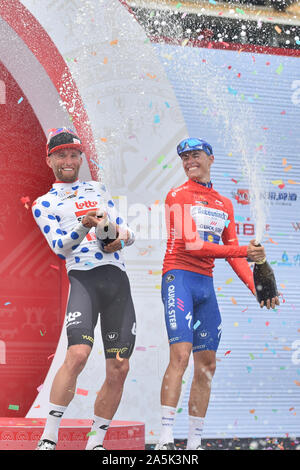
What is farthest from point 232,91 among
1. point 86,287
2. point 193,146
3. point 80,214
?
point 86,287

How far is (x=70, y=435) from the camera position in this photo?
12.3 ft

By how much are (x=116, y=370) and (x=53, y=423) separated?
41 centimetres

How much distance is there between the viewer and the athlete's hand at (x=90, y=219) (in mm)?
3426

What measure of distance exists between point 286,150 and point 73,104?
1.64 meters

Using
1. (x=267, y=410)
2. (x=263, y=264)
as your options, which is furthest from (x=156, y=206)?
(x=267, y=410)

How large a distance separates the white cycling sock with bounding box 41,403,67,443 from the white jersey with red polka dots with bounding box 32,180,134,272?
27.5 inches

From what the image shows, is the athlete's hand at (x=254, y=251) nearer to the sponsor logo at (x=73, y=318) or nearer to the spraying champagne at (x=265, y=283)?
the spraying champagne at (x=265, y=283)

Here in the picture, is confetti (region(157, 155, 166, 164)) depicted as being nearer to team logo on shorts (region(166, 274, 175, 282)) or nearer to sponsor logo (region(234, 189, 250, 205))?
sponsor logo (region(234, 189, 250, 205))

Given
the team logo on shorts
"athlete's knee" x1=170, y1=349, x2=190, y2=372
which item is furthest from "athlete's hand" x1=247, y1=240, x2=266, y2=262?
"athlete's knee" x1=170, y1=349, x2=190, y2=372

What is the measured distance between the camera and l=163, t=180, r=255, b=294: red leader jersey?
384 centimetres

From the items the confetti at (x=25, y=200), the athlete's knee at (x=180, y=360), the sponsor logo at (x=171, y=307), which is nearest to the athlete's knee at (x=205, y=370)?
the athlete's knee at (x=180, y=360)

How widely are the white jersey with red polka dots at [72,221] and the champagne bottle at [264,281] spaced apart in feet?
2.28

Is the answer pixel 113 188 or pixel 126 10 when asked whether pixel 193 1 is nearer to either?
pixel 126 10

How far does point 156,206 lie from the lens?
472 centimetres
